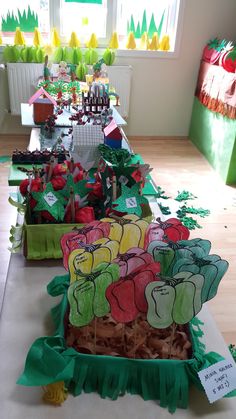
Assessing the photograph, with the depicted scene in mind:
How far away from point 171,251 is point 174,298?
16 centimetres

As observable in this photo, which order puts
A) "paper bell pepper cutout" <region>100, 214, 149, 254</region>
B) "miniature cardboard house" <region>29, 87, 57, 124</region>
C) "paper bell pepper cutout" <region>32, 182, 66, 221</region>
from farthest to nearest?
"miniature cardboard house" <region>29, 87, 57, 124</region> → "paper bell pepper cutout" <region>32, 182, 66, 221</region> → "paper bell pepper cutout" <region>100, 214, 149, 254</region>

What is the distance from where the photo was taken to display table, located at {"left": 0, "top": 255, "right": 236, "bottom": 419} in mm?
931

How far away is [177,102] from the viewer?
4.67 metres

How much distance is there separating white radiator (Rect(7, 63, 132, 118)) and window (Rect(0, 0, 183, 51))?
31 centimetres

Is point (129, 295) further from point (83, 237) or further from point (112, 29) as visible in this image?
point (112, 29)

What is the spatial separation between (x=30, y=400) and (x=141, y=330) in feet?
1.03

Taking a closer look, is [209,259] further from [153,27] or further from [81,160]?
[153,27]

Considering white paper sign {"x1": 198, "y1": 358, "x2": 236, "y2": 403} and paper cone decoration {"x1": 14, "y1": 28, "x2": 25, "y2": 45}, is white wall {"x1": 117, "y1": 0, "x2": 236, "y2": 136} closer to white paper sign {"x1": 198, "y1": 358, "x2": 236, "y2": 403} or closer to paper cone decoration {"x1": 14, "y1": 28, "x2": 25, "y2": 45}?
paper cone decoration {"x1": 14, "y1": 28, "x2": 25, "y2": 45}

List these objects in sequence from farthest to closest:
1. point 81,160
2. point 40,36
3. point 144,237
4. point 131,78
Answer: point 131,78, point 40,36, point 81,160, point 144,237

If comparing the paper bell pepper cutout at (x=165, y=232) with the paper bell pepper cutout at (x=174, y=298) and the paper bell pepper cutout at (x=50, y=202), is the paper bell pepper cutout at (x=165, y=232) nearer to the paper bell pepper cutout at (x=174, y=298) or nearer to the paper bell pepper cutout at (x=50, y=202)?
the paper bell pepper cutout at (x=174, y=298)

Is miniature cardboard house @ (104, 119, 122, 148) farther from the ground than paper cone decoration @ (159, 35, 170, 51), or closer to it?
closer to it

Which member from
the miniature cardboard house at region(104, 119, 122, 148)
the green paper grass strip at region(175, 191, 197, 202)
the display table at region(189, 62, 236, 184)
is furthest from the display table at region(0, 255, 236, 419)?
the display table at region(189, 62, 236, 184)

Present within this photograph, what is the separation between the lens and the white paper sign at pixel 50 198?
1377 millimetres

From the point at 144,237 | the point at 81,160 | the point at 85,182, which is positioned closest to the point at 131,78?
the point at 81,160
